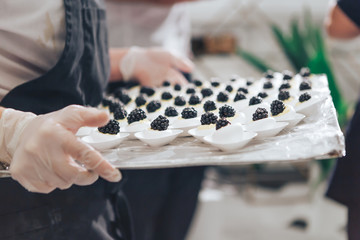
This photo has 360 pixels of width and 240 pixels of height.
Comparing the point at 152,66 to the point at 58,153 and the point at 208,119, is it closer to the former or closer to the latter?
the point at 208,119

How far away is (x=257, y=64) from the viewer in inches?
80.8

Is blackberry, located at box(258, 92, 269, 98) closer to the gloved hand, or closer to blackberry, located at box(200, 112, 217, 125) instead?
blackberry, located at box(200, 112, 217, 125)

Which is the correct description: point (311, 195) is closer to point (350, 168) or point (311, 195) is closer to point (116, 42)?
point (350, 168)

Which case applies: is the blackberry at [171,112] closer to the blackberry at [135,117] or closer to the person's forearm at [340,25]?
the blackberry at [135,117]

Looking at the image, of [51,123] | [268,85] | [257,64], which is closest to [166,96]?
[268,85]

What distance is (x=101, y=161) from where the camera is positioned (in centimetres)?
63

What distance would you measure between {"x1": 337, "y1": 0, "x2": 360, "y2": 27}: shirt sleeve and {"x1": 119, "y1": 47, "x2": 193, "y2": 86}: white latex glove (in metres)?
0.51

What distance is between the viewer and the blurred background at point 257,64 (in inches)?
70.2

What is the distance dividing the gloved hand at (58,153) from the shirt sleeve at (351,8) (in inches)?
35.7

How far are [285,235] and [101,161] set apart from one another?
1634 mm

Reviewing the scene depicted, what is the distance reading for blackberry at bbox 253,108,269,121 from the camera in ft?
2.66

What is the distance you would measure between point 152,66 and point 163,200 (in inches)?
18.1

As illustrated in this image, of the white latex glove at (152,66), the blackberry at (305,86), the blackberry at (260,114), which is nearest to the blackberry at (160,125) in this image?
the blackberry at (260,114)

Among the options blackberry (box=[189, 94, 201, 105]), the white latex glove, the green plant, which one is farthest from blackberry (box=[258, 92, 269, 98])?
the green plant
